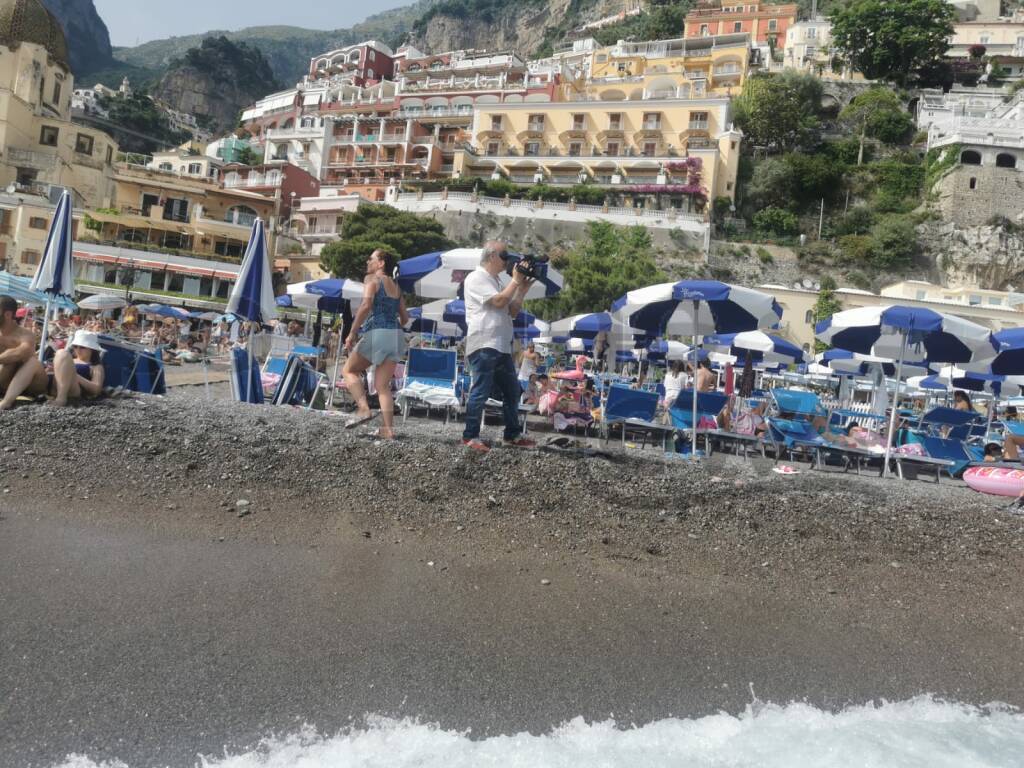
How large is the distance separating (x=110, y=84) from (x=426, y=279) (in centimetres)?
14517

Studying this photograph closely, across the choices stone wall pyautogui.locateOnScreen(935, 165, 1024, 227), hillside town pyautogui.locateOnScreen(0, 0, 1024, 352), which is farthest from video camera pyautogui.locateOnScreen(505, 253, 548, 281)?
stone wall pyautogui.locateOnScreen(935, 165, 1024, 227)

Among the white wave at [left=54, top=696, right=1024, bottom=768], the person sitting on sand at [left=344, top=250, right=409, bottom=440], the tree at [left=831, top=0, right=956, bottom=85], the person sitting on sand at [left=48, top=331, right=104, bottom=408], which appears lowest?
the white wave at [left=54, top=696, right=1024, bottom=768]

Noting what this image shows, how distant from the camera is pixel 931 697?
338 cm

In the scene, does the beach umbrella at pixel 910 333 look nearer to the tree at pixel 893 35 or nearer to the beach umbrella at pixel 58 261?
the beach umbrella at pixel 58 261

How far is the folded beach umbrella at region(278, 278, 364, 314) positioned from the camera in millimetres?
12414

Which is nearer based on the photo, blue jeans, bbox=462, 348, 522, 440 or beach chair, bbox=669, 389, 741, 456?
blue jeans, bbox=462, 348, 522, 440

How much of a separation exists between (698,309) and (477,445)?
482cm

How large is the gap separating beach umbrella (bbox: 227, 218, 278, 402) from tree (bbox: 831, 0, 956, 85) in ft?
226

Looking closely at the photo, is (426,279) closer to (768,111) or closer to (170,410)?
(170,410)

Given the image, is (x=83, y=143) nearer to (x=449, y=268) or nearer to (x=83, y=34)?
(x=449, y=268)

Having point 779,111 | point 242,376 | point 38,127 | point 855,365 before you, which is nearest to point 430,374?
point 242,376

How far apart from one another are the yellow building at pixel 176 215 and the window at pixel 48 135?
13.1 feet

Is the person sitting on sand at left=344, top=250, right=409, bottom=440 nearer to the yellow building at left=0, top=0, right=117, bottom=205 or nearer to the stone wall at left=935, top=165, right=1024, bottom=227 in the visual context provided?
the yellow building at left=0, top=0, right=117, bottom=205

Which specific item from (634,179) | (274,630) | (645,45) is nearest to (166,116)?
(645,45)
